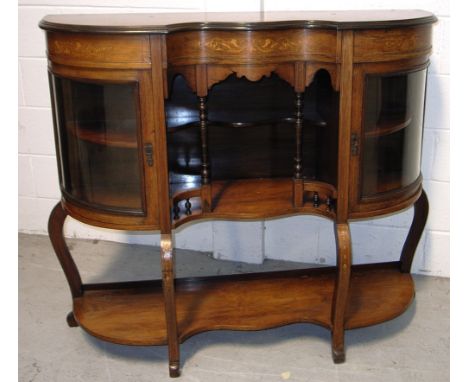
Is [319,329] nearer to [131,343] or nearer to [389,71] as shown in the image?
[131,343]

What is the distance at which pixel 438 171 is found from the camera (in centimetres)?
248

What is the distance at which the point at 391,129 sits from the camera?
6.39ft

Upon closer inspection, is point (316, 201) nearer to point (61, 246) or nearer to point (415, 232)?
point (415, 232)

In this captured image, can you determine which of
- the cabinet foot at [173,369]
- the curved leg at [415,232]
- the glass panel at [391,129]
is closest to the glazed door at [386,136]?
the glass panel at [391,129]

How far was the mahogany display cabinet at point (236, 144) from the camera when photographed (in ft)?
5.85

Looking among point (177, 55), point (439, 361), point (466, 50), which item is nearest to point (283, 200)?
point (177, 55)

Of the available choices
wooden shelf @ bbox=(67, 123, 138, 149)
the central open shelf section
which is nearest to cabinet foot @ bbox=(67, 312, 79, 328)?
the central open shelf section

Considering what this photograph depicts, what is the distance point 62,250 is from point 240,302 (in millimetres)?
668

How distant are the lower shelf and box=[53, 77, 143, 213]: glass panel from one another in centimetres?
46

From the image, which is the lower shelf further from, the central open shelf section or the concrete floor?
the central open shelf section

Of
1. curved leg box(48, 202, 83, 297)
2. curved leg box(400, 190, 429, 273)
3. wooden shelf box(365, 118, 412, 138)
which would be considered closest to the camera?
wooden shelf box(365, 118, 412, 138)

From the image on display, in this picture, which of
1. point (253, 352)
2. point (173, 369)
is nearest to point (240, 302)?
point (253, 352)

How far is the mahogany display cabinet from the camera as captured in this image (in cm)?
178

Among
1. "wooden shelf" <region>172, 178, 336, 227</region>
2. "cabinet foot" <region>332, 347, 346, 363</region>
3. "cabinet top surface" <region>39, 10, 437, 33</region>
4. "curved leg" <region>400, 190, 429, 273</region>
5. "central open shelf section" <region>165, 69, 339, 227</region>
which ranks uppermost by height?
"cabinet top surface" <region>39, 10, 437, 33</region>
